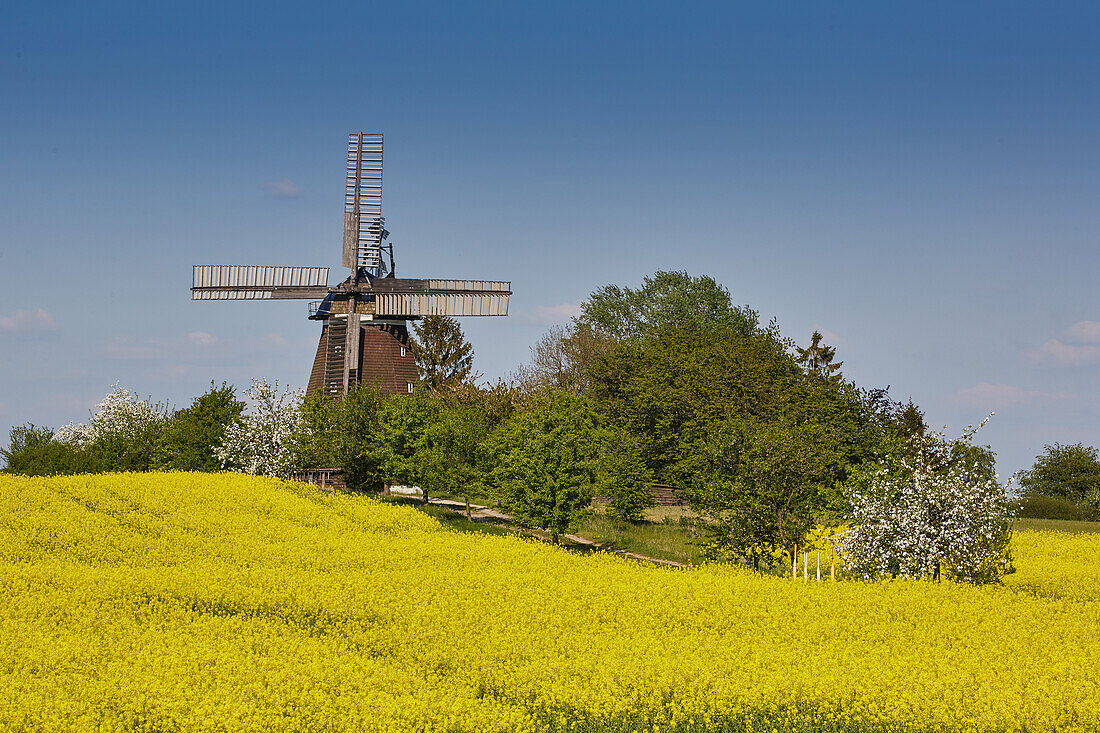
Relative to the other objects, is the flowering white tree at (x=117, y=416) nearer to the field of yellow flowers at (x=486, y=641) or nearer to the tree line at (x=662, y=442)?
the tree line at (x=662, y=442)

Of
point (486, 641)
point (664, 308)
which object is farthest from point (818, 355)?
point (486, 641)

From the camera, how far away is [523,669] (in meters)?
16.4

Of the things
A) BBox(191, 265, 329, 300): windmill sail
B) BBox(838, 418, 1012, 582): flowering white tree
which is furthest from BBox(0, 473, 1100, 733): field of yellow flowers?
BBox(191, 265, 329, 300): windmill sail

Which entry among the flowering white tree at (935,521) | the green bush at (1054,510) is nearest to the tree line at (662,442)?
the flowering white tree at (935,521)

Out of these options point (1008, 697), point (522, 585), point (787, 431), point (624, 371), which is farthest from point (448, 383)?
point (1008, 697)

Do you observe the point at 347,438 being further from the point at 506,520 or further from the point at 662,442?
the point at 662,442

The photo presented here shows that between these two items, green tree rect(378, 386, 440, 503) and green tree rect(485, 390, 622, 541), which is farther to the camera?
green tree rect(378, 386, 440, 503)

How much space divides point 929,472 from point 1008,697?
13.7m

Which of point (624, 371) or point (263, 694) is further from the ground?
point (624, 371)

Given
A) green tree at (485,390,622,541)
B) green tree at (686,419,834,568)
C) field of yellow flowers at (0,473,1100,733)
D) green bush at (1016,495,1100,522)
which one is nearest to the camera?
field of yellow flowers at (0,473,1100,733)

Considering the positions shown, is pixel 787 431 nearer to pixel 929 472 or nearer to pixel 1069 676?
pixel 929 472

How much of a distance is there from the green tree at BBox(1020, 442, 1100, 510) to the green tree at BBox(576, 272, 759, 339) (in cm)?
3023

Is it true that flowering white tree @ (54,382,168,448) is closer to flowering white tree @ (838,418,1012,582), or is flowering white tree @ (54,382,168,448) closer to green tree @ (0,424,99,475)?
green tree @ (0,424,99,475)

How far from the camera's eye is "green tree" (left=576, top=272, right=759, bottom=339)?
93.3 m
